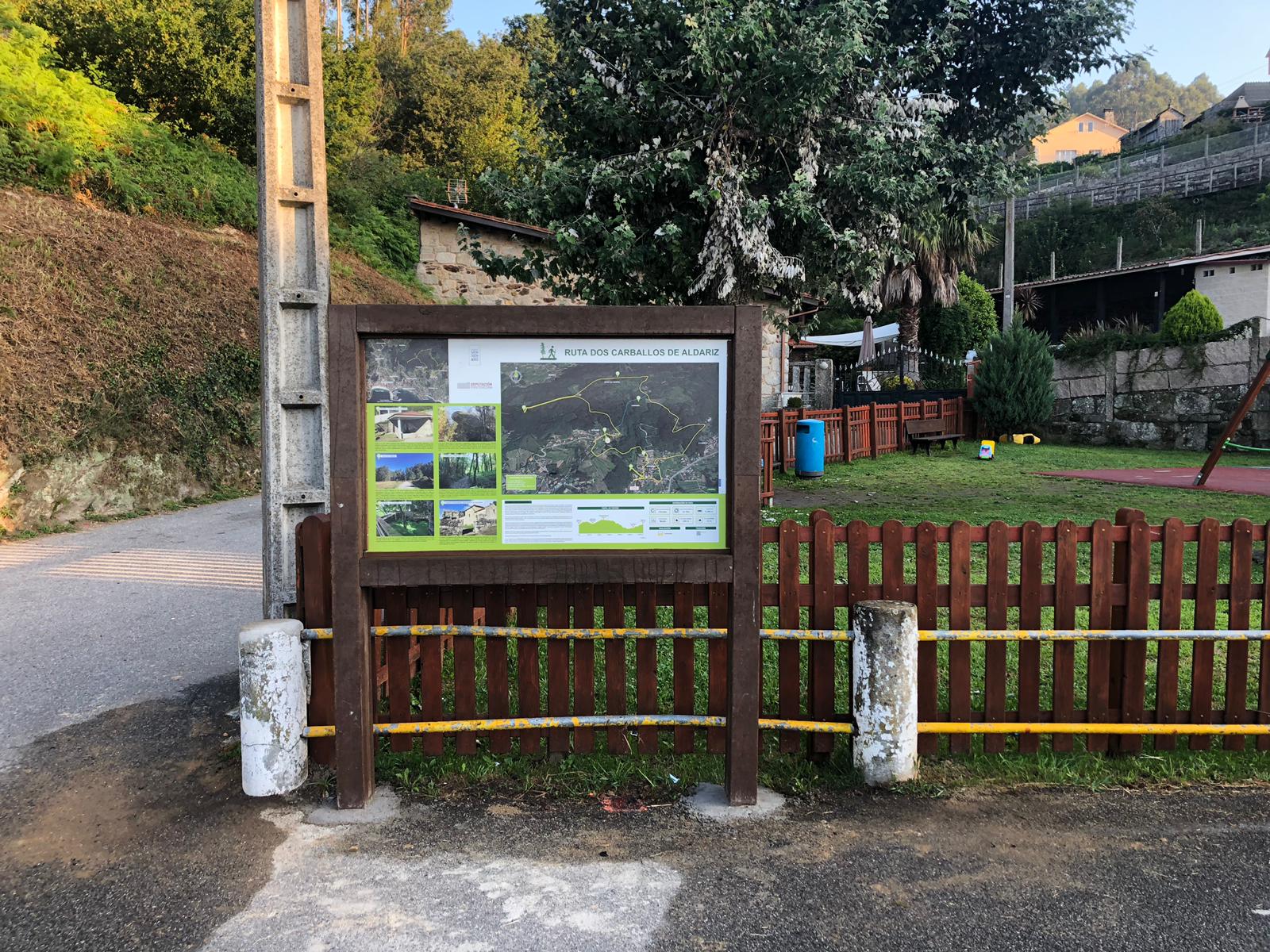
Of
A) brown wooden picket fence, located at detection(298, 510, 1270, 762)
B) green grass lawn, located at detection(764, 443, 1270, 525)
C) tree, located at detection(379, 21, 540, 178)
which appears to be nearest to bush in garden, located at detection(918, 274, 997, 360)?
green grass lawn, located at detection(764, 443, 1270, 525)

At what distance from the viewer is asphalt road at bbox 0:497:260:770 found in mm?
4848

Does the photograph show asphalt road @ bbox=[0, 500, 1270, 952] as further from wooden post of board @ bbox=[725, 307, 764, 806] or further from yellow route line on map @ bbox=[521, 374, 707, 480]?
yellow route line on map @ bbox=[521, 374, 707, 480]

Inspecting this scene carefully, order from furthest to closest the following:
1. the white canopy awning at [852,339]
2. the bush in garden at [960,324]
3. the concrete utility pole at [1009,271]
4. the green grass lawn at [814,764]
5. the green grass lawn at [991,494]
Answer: the white canopy awning at [852,339]
the bush in garden at [960,324]
the concrete utility pole at [1009,271]
the green grass lawn at [991,494]
the green grass lawn at [814,764]

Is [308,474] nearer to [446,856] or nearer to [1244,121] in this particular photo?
[446,856]

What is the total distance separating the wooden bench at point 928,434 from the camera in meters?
19.7

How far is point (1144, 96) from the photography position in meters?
112

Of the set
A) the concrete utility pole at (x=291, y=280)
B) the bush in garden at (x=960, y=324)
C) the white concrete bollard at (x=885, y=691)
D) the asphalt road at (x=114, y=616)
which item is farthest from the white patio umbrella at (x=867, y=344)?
the white concrete bollard at (x=885, y=691)

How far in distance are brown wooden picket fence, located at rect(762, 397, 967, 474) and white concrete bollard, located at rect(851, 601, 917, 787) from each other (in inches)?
456

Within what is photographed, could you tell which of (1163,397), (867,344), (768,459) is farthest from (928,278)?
(768,459)

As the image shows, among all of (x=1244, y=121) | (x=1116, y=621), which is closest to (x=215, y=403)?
(x=1116, y=621)

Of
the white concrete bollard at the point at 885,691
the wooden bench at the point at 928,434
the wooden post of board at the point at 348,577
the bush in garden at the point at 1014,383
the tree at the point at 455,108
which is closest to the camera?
the wooden post of board at the point at 348,577

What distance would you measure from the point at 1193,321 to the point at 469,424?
23108 millimetres

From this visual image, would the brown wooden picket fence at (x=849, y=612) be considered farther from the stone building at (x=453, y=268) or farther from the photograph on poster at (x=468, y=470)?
the stone building at (x=453, y=268)

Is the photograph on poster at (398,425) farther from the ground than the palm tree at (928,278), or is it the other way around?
the palm tree at (928,278)
